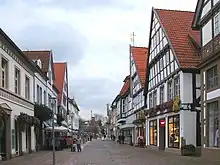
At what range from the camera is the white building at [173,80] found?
32.2 metres

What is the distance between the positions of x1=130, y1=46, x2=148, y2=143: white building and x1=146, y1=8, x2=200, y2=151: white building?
7.54 metres

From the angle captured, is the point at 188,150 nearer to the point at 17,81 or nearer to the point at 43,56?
the point at 17,81

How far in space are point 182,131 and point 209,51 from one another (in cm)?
821

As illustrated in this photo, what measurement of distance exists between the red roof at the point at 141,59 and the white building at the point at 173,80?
7908 millimetres

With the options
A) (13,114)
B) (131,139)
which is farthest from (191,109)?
(131,139)

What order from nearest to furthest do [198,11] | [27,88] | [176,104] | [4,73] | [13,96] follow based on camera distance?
[4,73]
[198,11]
[13,96]
[176,104]
[27,88]

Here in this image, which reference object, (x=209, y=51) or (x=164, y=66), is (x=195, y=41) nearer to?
(x=164, y=66)

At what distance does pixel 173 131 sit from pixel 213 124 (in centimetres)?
989

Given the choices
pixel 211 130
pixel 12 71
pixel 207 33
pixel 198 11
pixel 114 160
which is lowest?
pixel 114 160

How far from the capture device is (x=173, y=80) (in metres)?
34.7

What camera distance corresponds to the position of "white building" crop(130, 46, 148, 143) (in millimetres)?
52953

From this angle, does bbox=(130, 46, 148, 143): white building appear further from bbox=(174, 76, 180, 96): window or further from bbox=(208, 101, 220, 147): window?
bbox=(208, 101, 220, 147): window

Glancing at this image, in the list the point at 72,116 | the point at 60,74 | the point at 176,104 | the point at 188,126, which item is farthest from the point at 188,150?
the point at 72,116

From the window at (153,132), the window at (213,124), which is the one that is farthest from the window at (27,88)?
the window at (213,124)
